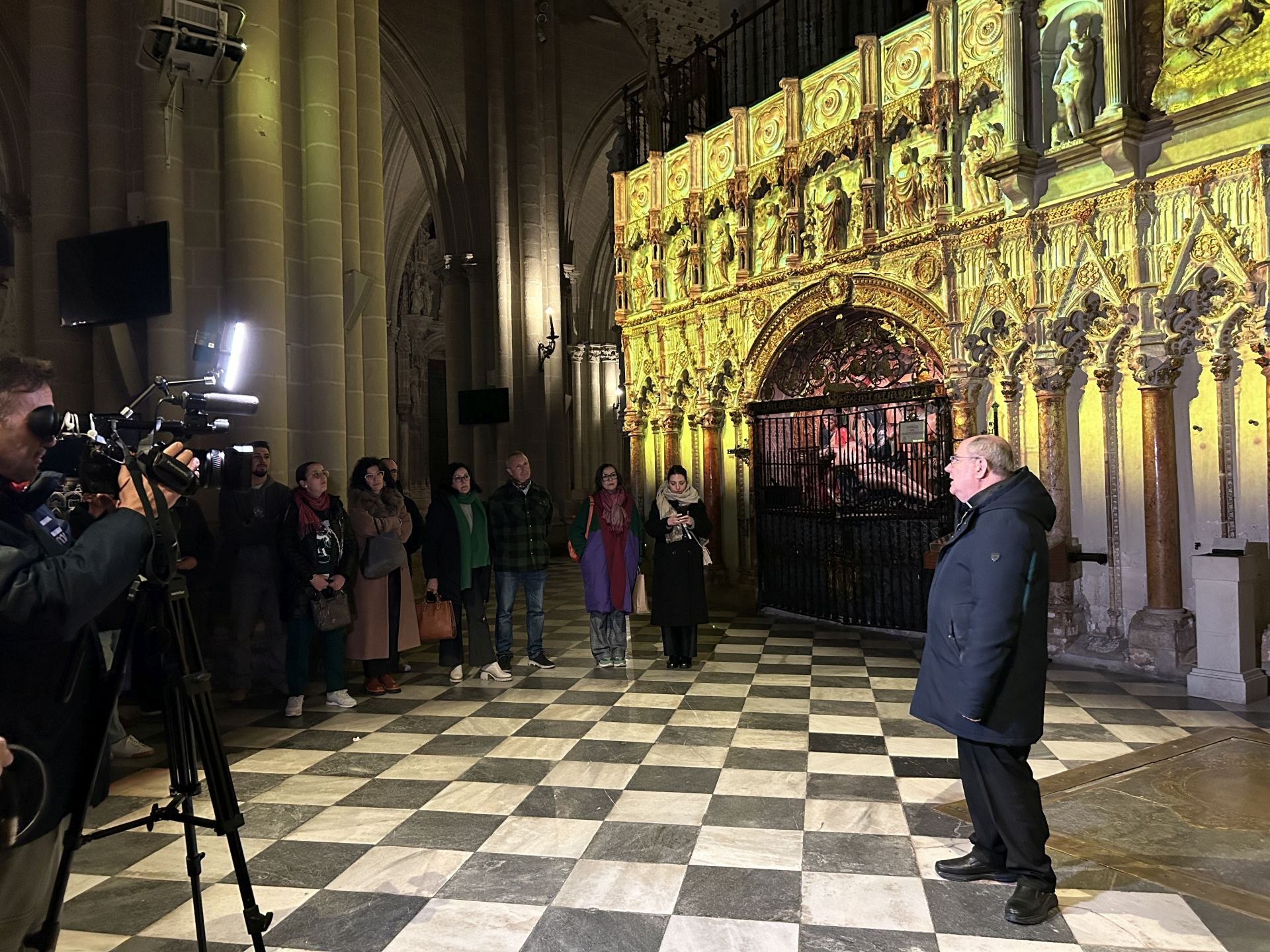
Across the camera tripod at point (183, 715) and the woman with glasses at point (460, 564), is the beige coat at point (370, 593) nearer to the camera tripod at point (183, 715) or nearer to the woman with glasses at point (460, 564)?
the woman with glasses at point (460, 564)

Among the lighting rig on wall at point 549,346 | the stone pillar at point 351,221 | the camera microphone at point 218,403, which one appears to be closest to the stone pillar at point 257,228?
the stone pillar at point 351,221

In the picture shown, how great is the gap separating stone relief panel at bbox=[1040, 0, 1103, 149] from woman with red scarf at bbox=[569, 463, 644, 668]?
4550 mm

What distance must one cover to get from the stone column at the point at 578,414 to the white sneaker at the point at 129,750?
1526 cm

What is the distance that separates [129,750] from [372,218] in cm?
535

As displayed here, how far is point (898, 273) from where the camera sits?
28.0 ft

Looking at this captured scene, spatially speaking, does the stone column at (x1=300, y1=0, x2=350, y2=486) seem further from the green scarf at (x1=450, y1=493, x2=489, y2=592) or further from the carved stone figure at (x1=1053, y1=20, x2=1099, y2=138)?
the carved stone figure at (x1=1053, y1=20, x2=1099, y2=138)

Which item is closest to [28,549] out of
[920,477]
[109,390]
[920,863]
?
[920,863]

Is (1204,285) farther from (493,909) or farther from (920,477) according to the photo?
(493,909)

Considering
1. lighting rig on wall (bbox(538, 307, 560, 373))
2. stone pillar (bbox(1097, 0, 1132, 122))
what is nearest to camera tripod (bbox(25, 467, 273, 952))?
stone pillar (bbox(1097, 0, 1132, 122))

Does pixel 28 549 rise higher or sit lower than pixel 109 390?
lower

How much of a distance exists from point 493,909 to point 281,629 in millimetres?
3844

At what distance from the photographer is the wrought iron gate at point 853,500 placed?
850 cm

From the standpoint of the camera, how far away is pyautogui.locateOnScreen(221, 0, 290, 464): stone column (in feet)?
22.4

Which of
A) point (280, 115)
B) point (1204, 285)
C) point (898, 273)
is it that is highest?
point (280, 115)
